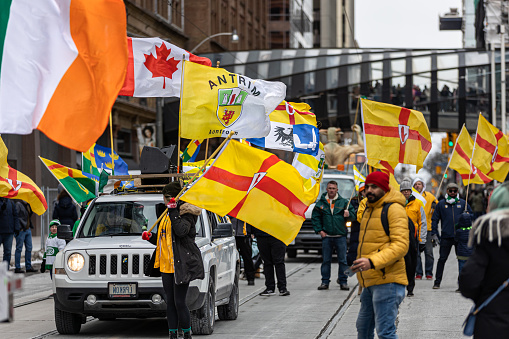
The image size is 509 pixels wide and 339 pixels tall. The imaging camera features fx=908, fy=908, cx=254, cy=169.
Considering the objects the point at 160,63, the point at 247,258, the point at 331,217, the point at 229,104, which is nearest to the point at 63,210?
the point at 247,258

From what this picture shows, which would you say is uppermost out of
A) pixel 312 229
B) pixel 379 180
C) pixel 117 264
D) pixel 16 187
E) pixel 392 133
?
pixel 392 133

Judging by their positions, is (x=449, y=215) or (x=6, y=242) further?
(x=6, y=242)

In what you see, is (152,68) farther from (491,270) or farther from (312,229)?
(312,229)

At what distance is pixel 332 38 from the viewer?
144 metres

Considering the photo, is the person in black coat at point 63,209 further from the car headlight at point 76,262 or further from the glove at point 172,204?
the glove at point 172,204

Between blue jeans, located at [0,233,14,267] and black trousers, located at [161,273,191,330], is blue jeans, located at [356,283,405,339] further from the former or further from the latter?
blue jeans, located at [0,233,14,267]

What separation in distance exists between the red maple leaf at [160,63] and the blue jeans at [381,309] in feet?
23.5

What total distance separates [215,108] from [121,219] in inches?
81.2

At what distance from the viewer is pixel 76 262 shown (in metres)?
10.5

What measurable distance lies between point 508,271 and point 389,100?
44.5 m

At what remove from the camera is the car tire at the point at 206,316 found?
1062 cm

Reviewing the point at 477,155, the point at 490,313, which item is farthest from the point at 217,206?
the point at 477,155

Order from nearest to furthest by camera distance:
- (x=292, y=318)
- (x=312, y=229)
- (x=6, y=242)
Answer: (x=292, y=318) < (x=6, y=242) < (x=312, y=229)

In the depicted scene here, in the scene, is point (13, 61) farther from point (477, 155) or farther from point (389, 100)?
point (389, 100)
